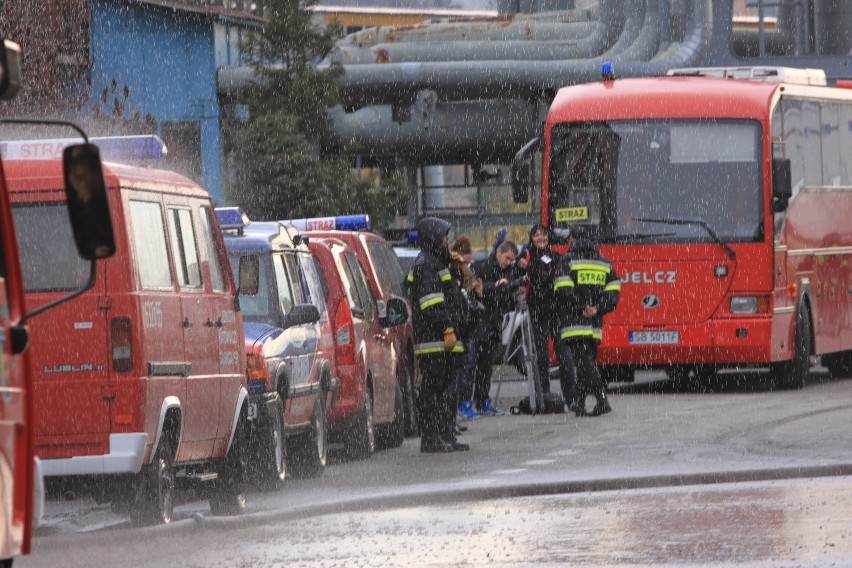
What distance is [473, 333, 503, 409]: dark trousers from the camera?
21.7 metres

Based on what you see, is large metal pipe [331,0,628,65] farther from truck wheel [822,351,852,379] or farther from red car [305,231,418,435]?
red car [305,231,418,435]

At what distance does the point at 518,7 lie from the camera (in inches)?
1823

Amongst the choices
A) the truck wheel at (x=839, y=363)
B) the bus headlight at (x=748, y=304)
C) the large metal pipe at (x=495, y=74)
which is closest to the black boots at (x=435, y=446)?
the bus headlight at (x=748, y=304)

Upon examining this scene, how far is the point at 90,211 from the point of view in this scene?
22.8ft

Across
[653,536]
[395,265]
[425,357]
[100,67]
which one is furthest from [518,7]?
[653,536]

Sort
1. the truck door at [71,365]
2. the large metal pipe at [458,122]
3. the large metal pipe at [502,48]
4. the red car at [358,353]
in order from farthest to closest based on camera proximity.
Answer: the large metal pipe at [502,48]
the large metal pipe at [458,122]
the red car at [358,353]
the truck door at [71,365]

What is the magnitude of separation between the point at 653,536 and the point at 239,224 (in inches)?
213

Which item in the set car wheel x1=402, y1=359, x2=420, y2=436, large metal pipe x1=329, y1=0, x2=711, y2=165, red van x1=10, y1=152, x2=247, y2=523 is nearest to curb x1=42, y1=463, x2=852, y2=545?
red van x1=10, y1=152, x2=247, y2=523

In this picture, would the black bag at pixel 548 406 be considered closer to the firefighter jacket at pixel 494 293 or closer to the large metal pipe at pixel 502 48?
the firefighter jacket at pixel 494 293

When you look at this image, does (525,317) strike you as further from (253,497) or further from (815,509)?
(815,509)

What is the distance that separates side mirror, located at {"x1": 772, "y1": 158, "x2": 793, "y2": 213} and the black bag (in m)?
3.82

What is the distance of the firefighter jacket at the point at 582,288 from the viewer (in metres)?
21.1

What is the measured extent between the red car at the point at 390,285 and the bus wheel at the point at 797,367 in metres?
5.60

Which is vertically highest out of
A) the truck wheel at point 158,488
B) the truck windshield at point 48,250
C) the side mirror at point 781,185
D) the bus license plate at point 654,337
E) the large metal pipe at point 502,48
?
the large metal pipe at point 502,48
